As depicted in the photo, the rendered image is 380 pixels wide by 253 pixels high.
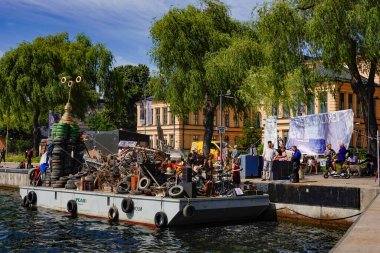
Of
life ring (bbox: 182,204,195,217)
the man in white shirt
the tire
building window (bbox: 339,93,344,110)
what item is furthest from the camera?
building window (bbox: 339,93,344,110)

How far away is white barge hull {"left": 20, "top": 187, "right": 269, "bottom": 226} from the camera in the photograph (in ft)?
67.7

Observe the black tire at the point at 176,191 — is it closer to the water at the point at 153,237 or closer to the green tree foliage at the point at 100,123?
the water at the point at 153,237

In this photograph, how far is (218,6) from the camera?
46375 millimetres

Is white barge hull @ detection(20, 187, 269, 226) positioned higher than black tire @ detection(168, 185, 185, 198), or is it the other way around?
black tire @ detection(168, 185, 185, 198)

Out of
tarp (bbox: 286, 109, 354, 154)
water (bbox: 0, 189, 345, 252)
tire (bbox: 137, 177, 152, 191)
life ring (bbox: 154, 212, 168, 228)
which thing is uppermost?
tarp (bbox: 286, 109, 354, 154)

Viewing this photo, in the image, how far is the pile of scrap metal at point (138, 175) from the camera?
72.1ft

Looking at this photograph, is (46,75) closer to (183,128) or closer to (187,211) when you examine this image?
(187,211)

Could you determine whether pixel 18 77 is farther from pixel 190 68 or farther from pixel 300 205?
pixel 300 205

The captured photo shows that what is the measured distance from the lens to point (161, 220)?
20703 mm

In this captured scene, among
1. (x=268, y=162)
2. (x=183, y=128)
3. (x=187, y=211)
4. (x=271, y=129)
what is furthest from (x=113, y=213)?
(x=183, y=128)

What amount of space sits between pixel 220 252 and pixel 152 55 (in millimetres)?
29295

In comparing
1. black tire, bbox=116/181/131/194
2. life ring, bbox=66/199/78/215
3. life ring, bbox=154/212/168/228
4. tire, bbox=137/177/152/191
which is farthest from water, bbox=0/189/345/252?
tire, bbox=137/177/152/191

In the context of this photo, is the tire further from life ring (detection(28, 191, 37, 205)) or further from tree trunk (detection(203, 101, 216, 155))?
tree trunk (detection(203, 101, 216, 155))

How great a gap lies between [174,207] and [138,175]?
11.4 ft
